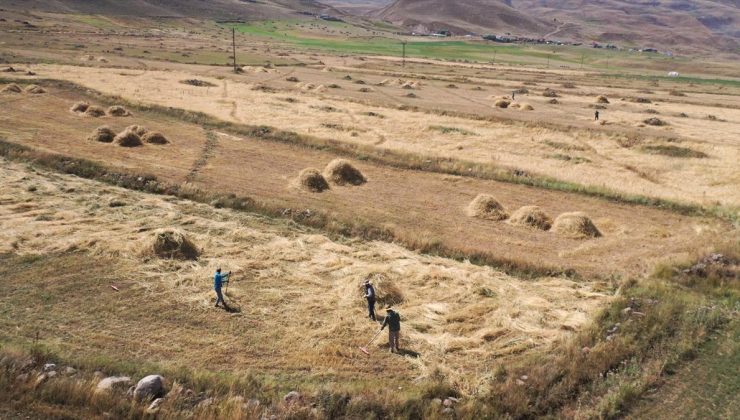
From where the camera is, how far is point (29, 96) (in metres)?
53.9

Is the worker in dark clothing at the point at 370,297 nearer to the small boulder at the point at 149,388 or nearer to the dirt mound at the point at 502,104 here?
the small boulder at the point at 149,388

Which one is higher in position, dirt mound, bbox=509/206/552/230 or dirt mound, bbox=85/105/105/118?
dirt mound, bbox=85/105/105/118

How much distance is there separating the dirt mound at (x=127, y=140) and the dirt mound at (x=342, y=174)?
51.0 ft

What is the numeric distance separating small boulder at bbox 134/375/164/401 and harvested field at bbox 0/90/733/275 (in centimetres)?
1447

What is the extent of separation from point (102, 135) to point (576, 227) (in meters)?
34.0

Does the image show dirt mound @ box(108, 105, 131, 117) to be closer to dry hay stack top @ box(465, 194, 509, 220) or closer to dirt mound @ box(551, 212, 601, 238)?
dry hay stack top @ box(465, 194, 509, 220)

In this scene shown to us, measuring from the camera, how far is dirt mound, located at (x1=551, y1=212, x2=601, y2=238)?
27.1 metres

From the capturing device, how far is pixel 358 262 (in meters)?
22.5

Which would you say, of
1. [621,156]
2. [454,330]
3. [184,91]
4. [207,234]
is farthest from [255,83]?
[454,330]

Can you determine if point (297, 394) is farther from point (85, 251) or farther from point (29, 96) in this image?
point (29, 96)

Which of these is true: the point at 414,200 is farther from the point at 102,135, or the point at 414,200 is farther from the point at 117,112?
the point at 117,112

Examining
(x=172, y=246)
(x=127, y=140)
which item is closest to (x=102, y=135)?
(x=127, y=140)

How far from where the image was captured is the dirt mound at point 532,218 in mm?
28222

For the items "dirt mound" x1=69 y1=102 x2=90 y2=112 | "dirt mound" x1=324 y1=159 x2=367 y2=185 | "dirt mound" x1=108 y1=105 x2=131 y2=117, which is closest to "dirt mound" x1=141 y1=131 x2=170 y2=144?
"dirt mound" x1=108 y1=105 x2=131 y2=117
